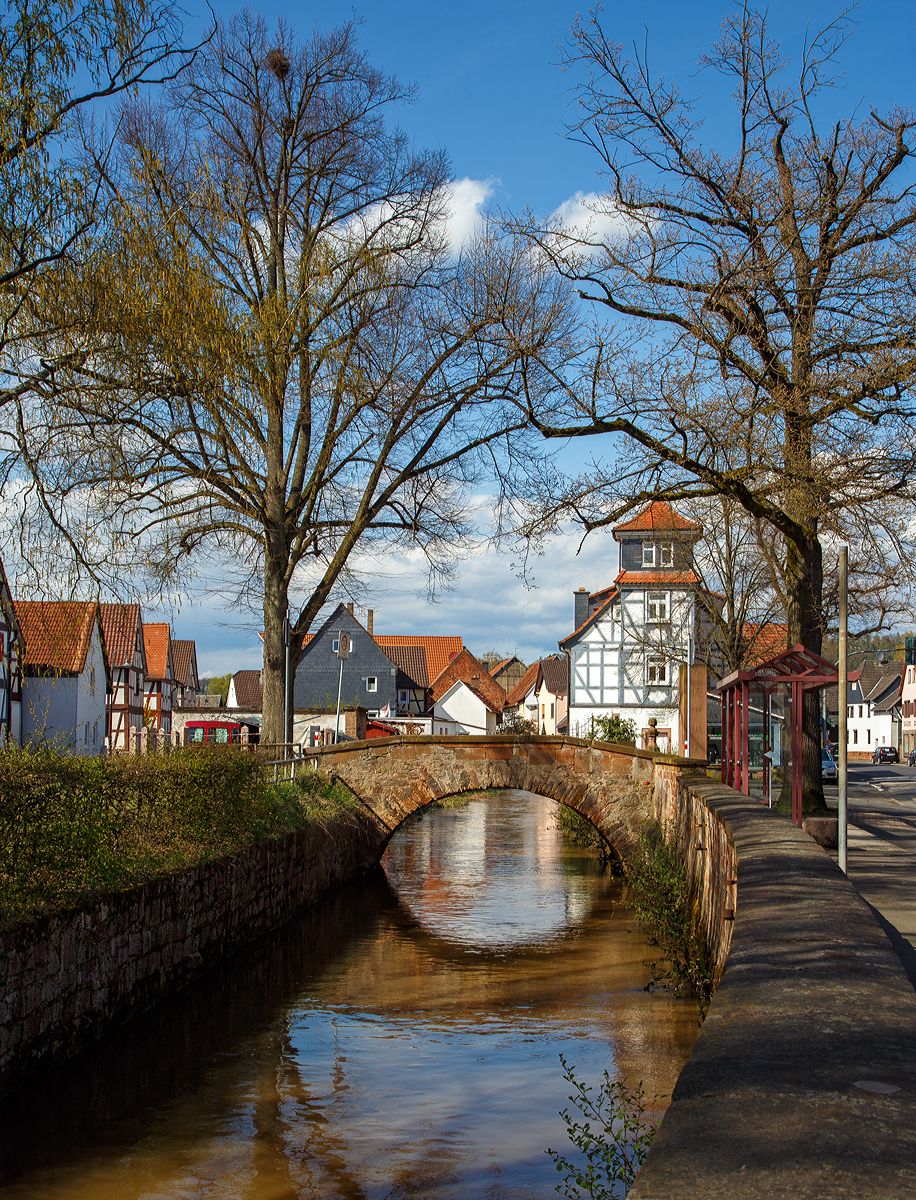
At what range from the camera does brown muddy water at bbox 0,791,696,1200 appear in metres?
6.44

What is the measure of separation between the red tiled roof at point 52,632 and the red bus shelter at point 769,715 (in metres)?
7.05

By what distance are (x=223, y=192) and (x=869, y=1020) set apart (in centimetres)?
1127

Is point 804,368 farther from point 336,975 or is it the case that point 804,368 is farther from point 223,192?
point 336,975

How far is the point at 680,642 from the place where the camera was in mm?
33438

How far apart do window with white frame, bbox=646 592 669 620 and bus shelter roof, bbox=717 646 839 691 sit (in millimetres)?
27487

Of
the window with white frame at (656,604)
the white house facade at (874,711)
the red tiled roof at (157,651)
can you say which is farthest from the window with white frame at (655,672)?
the white house facade at (874,711)

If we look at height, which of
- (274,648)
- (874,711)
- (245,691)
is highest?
(274,648)

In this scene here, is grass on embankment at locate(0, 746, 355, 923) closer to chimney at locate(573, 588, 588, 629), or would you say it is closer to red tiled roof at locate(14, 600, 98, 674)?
red tiled roof at locate(14, 600, 98, 674)

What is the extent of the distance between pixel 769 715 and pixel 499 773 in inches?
242

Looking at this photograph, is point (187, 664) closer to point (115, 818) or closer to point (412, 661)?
point (412, 661)

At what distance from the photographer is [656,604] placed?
1603 inches

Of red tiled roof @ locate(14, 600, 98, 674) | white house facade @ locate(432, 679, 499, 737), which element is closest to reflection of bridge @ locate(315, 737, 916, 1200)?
red tiled roof @ locate(14, 600, 98, 674)

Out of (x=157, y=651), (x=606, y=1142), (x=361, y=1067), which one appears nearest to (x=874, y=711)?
(x=157, y=651)

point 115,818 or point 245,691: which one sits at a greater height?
point 245,691
